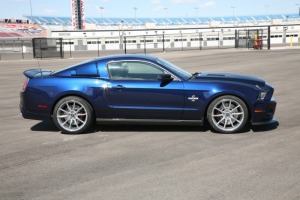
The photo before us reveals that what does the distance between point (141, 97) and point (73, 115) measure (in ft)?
4.38

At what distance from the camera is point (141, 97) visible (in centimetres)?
638

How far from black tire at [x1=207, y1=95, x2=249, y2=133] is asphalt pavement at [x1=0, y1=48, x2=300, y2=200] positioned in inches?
6.8

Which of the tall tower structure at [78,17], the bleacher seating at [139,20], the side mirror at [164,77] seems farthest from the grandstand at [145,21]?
the side mirror at [164,77]

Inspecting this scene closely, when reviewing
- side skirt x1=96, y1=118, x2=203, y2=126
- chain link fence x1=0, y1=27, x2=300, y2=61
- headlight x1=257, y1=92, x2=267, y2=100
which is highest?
chain link fence x1=0, y1=27, x2=300, y2=61

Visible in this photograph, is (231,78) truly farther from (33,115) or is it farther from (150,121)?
(33,115)

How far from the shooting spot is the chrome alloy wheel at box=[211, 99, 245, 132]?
20.7 feet

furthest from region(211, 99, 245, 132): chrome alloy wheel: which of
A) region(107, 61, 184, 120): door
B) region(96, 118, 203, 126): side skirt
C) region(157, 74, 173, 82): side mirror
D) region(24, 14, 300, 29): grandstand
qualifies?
region(24, 14, 300, 29): grandstand

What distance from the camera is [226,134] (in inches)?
250

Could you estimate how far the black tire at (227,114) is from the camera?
6.29 m

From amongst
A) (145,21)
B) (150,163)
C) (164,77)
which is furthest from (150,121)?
(145,21)

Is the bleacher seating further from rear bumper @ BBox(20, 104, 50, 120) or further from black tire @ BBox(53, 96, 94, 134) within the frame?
black tire @ BBox(53, 96, 94, 134)

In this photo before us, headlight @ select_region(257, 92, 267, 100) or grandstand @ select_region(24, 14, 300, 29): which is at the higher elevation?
grandstand @ select_region(24, 14, 300, 29)

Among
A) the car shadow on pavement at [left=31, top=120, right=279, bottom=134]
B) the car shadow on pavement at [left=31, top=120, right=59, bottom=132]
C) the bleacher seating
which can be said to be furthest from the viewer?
the bleacher seating

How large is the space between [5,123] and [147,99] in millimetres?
3383
